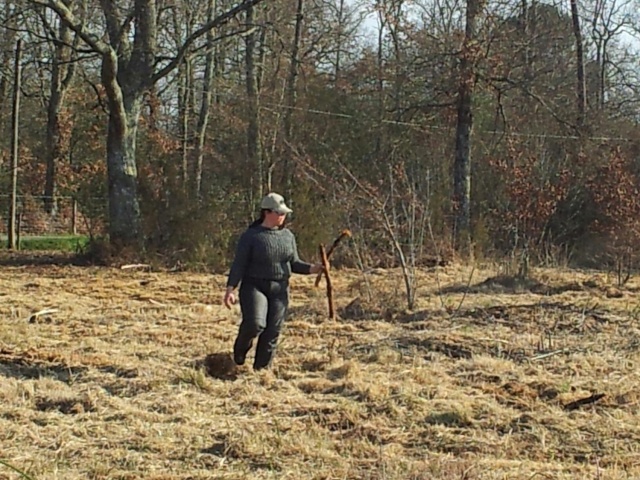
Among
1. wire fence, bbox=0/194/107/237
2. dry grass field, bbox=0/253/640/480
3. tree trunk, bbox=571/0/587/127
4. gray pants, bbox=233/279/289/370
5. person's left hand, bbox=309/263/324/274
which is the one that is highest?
tree trunk, bbox=571/0/587/127

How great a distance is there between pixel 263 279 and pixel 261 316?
1.11ft

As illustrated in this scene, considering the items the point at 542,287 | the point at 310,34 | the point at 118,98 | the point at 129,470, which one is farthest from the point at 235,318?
the point at 310,34

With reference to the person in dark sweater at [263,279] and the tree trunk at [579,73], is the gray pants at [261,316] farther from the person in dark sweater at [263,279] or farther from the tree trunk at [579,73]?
the tree trunk at [579,73]

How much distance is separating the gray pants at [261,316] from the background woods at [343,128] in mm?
4846

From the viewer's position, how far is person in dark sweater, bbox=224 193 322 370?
324 inches

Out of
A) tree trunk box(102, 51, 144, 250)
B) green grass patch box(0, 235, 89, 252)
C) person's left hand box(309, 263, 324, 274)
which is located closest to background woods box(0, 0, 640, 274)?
tree trunk box(102, 51, 144, 250)

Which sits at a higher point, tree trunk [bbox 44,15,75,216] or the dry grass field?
tree trunk [bbox 44,15,75,216]

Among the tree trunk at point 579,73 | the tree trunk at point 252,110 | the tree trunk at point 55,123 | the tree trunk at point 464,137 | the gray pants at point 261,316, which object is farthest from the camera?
the tree trunk at point 55,123

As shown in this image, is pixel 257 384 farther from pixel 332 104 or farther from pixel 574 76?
pixel 574 76

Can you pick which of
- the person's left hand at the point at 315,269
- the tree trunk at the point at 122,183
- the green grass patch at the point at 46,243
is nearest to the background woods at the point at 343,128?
the tree trunk at the point at 122,183

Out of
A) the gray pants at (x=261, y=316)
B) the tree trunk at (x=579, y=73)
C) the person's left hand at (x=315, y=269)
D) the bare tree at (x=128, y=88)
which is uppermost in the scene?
the tree trunk at (x=579, y=73)

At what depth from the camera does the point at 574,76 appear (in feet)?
104

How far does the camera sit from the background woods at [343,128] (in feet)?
60.0

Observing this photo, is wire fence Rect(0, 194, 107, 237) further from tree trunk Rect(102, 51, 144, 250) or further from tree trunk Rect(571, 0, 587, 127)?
tree trunk Rect(571, 0, 587, 127)
